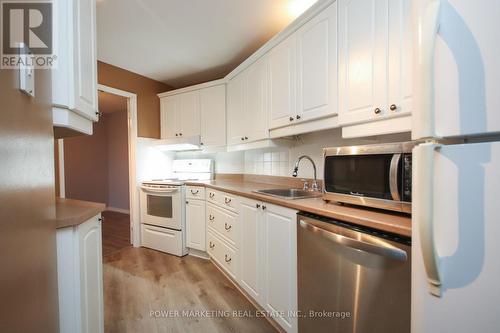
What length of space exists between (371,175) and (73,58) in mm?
1459

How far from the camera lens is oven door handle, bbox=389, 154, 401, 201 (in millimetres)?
932

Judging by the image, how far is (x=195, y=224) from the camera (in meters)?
2.70

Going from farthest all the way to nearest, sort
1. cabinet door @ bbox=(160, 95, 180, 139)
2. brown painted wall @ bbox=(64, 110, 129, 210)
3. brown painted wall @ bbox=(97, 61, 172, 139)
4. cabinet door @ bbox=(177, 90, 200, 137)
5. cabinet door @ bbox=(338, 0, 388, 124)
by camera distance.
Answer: brown painted wall @ bbox=(64, 110, 129, 210) < cabinet door @ bbox=(160, 95, 180, 139) < cabinet door @ bbox=(177, 90, 200, 137) < brown painted wall @ bbox=(97, 61, 172, 139) < cabinet door @ bbox=(338, 0, 388, 124)

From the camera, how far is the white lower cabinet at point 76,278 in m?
0.91

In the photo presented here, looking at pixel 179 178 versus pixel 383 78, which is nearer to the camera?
pixel 383 78

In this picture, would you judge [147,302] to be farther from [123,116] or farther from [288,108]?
[123,116]

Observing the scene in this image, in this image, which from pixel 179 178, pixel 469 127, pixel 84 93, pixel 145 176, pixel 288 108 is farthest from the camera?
pixel 179 178

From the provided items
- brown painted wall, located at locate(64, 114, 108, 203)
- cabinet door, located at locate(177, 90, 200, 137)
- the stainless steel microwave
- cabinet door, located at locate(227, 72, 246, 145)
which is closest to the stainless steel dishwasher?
the stainless steel microwave

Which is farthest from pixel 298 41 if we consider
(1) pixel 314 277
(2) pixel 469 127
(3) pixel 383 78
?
(1) pixel 314 277

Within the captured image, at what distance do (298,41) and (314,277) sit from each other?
1621 mm

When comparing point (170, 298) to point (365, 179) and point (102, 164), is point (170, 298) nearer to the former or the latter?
point (365, 179)

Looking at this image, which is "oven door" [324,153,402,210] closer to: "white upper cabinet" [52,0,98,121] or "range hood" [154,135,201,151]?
"white upper cabinet" [52,0,98,121]

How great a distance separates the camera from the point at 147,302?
1825 millimetres

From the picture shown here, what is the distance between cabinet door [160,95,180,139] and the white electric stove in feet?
2.56
